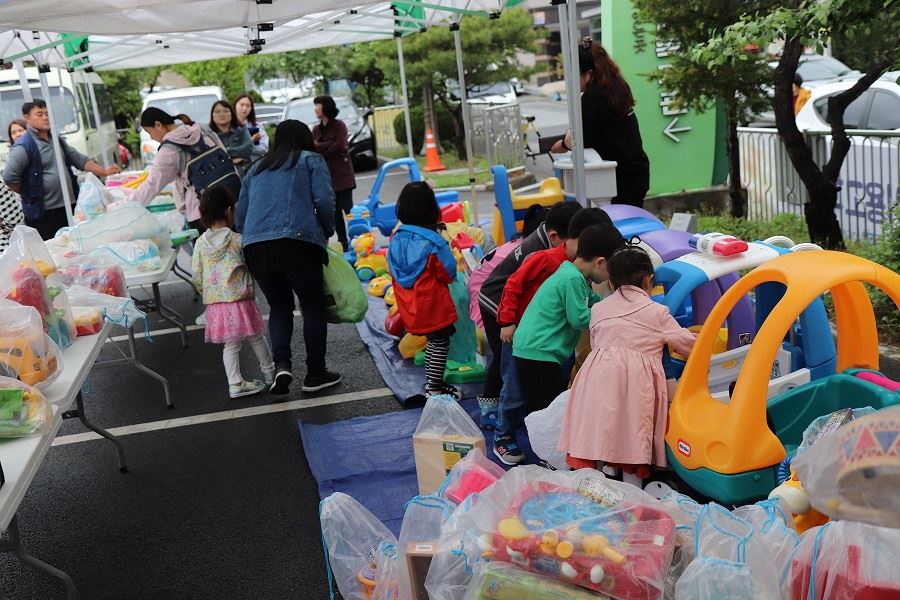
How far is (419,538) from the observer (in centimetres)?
268

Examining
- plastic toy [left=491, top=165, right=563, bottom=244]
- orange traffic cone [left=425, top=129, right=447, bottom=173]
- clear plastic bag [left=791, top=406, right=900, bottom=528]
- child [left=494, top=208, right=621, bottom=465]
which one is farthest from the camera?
orange traffic cone [left=425, top=129, right=447, bottom=173]

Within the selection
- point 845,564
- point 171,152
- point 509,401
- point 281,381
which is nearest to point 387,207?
point 171,152

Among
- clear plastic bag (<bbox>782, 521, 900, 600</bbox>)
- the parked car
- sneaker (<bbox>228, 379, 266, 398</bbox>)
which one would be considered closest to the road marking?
sneaker (<bbox>228, 379, 266, 398</bbox>)

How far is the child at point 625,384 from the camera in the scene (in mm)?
3703

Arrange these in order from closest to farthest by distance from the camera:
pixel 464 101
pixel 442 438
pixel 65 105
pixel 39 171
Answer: pixel 442 438 → pixel 39 171 → pixel 464 101 → pixel 65 105

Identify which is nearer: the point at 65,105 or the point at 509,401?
the point at 509,401

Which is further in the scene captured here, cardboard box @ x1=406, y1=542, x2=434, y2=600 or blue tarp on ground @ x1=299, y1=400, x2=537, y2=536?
blue tarp on ground @ x1=299, y1=400, x2=537, y2=536

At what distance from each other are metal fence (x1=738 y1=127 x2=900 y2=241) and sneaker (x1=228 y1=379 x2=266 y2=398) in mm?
4869

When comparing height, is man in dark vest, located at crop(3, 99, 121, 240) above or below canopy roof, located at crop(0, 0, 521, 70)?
below

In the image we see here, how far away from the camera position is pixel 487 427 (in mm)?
5160

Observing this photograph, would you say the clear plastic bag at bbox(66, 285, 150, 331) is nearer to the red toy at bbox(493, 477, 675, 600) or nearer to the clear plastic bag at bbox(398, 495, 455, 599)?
the clear plastic bag at bbox(398, 495, 455, 599)

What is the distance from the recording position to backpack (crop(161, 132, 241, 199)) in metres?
7.52

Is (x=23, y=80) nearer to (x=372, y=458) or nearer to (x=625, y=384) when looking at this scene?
(x=372, y=458)

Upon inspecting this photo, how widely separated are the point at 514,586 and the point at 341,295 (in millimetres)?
4008
